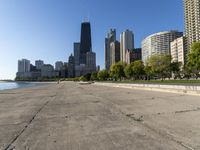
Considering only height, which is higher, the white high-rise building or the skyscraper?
the skyscraper

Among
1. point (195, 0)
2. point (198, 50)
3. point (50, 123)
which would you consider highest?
point (195, 0)

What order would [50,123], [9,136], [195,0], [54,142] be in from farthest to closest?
1. [195,0]
2. [50,123]
3. [9,136]
4. [54,142]

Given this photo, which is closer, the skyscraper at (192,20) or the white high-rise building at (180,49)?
the skyscraper at (192,20)

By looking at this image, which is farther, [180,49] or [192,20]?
[180,49]

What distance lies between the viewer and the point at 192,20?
170 meters

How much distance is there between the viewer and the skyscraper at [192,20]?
162m

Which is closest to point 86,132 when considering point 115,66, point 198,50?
point 198,50

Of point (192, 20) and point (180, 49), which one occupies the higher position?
point (192, 20)

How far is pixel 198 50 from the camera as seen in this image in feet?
152

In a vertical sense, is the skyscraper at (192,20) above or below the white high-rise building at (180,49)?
above

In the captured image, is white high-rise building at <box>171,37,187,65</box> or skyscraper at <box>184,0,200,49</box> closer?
skyscraper at <box>184,0,200,49</box>

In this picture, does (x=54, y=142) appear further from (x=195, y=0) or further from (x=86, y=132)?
(x=195, y=0)

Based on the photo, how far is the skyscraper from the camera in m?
162

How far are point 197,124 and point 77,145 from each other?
13.1 ft
